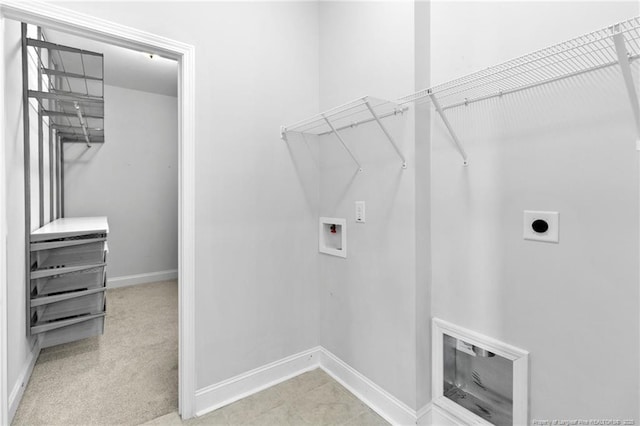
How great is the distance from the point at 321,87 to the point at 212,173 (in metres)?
0.98

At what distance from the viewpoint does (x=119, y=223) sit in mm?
4059

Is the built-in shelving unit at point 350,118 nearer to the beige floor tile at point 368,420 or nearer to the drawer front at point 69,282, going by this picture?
the beige floor tile at point 368,420

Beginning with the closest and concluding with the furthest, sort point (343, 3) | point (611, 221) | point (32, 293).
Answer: point (611, 221), point (343, 3), point (32, 293)

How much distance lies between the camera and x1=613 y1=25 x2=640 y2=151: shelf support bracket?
77 centimetres

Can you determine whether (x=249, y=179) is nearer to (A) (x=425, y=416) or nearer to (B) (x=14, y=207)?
(B) (x=14, y=207)

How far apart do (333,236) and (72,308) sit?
6.75 feet

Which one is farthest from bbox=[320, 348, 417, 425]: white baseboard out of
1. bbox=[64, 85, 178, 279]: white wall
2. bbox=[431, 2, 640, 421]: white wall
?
bbox=[64, 85, 178, 279]: white wall

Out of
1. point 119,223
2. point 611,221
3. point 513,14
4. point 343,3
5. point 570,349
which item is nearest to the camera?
point 611,221

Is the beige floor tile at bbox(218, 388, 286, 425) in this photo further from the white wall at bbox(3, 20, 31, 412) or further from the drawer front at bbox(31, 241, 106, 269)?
the drawer front at bbox(31, 241, 106, 269)

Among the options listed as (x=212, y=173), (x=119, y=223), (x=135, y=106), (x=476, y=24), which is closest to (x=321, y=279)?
(x=212, y=173)

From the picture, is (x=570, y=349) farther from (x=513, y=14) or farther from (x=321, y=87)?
(x=321, y=87)

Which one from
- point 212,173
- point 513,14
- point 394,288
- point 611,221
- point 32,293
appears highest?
point 513,14

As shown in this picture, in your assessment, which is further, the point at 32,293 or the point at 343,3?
the point at 32,293

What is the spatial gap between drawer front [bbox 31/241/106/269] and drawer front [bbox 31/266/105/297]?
8 centimetres
